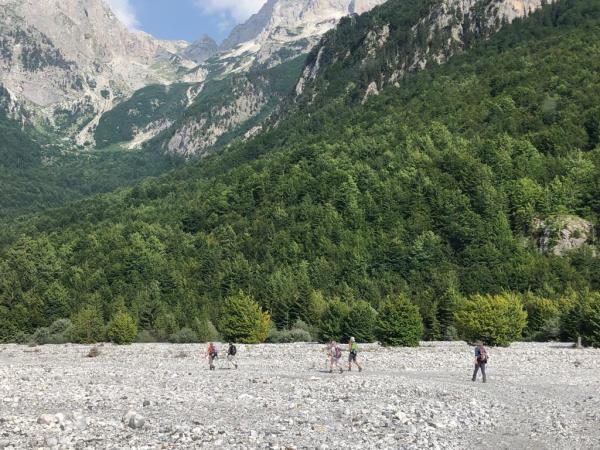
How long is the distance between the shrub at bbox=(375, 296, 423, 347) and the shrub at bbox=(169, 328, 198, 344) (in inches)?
1112

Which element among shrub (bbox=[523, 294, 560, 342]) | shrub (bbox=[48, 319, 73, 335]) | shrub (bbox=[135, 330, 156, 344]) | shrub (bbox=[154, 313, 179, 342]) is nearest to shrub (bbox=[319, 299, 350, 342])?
shrub (bbox=[523, 294, 560, 342])

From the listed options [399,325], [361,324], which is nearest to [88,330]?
[361,324]

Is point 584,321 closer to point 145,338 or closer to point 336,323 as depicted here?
point 336,323

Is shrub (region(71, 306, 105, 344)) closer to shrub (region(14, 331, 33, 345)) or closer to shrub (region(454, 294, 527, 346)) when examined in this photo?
shrub (region(14, 331, 33, 345))

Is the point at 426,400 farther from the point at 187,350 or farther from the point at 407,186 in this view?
the point at 407,186

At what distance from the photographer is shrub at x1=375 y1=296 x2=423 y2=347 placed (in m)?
62.2

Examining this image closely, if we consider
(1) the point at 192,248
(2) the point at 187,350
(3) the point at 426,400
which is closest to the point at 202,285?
(1) the point at 192,248

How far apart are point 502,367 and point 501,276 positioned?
173 feet

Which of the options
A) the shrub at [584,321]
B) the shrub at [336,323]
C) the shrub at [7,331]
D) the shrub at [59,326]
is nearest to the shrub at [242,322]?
the shrub at [336,323]

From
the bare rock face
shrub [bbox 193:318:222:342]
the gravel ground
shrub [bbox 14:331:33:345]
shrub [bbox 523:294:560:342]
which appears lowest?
the gravel ground

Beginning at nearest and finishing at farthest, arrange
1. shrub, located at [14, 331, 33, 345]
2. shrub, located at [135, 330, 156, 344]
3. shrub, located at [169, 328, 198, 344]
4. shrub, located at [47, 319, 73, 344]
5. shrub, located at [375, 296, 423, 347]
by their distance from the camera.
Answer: shrub, located at [375, 296, 423, 347] → shrub, located at [169, 328, 198, 344] → shrub, located at [135, 330, 156, 344] → shrub, located at [47, 319, 73, 344] → shrub, located at [14, 331, 33, 345]

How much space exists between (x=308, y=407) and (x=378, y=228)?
321 ft

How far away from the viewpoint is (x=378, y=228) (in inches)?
4850

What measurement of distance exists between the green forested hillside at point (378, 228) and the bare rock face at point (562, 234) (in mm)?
2462
